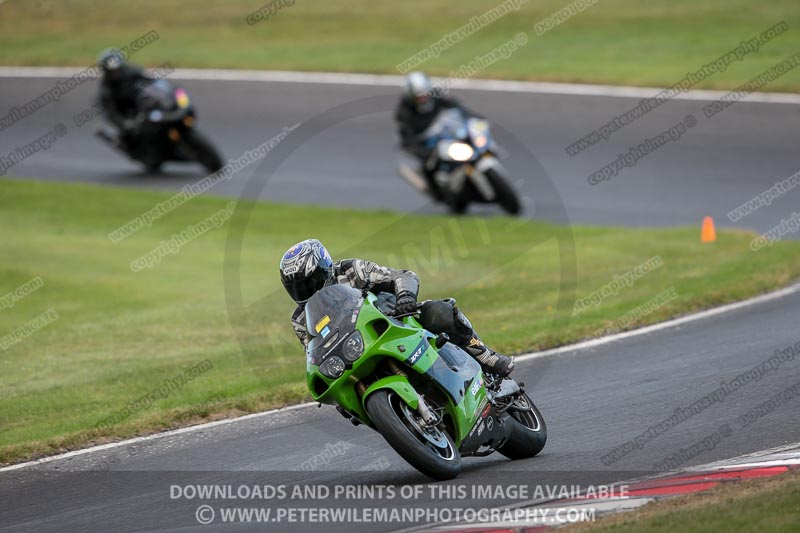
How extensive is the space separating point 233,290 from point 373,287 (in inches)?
339

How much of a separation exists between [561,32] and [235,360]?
20.4m

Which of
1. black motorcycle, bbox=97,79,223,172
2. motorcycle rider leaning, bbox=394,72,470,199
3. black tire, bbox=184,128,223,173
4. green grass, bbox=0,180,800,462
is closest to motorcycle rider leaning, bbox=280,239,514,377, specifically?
green grass, bbox=0,180,800,462

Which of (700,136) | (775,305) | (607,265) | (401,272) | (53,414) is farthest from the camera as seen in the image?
(700,136)

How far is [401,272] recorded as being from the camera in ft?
27.0

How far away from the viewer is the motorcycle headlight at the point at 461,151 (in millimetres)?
19406

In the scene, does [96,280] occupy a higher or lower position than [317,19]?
lower

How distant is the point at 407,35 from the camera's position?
3231 cm

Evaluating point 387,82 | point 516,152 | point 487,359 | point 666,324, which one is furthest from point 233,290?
point 387,82

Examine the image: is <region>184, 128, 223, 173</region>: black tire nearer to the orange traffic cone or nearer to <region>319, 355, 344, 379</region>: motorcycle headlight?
the orange traffic cone

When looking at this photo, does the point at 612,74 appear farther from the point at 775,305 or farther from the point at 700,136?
the point at 775,305

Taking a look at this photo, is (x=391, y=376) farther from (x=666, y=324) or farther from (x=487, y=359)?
(x=666, y=324)

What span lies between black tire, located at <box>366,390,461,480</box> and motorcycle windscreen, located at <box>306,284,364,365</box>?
46cm

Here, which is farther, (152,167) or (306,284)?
(152,167)

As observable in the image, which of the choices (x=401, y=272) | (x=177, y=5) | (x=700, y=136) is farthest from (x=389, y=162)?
(x=177, y=5)
